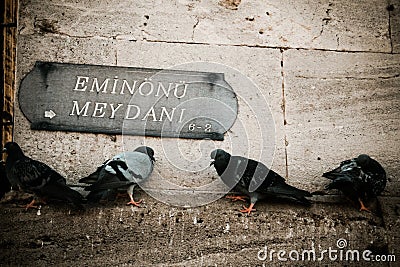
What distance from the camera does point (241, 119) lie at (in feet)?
18.1

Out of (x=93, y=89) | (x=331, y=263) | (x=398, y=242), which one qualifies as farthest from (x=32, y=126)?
(x=398, y=242)

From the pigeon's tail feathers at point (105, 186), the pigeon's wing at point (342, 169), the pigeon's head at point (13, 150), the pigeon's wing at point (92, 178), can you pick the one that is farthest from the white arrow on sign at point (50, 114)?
the pigeon's wing at point (342, 169)

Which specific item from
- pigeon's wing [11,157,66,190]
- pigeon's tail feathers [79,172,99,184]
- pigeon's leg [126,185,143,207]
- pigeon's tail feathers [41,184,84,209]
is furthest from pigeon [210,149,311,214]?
pigeon's wing [11,157,66,190]

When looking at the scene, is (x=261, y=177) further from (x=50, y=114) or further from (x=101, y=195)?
(x=50, y=114)

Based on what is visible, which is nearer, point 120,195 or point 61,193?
point 61,193

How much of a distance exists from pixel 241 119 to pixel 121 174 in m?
1.12

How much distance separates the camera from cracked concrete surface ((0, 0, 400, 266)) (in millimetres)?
4773

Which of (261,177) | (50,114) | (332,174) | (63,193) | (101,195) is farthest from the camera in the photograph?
(50,114)

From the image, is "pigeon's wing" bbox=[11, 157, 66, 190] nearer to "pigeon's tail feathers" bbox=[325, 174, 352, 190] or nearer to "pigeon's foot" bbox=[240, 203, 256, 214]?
"pigeon's foot" bbox=[240, 203, 256, 214]

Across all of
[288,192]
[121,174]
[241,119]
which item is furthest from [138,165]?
[288,192]

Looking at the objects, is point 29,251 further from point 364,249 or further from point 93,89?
point 364,249

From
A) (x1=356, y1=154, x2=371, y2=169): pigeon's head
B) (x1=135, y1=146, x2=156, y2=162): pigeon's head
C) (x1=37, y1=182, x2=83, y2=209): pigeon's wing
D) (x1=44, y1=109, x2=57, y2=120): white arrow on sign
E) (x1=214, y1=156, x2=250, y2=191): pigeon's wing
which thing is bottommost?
(x1=37, y1=182, x2=83, y2=209): pigeon's wing

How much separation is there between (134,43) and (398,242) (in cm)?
249

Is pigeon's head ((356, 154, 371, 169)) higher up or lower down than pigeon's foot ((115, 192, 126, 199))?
higher up
